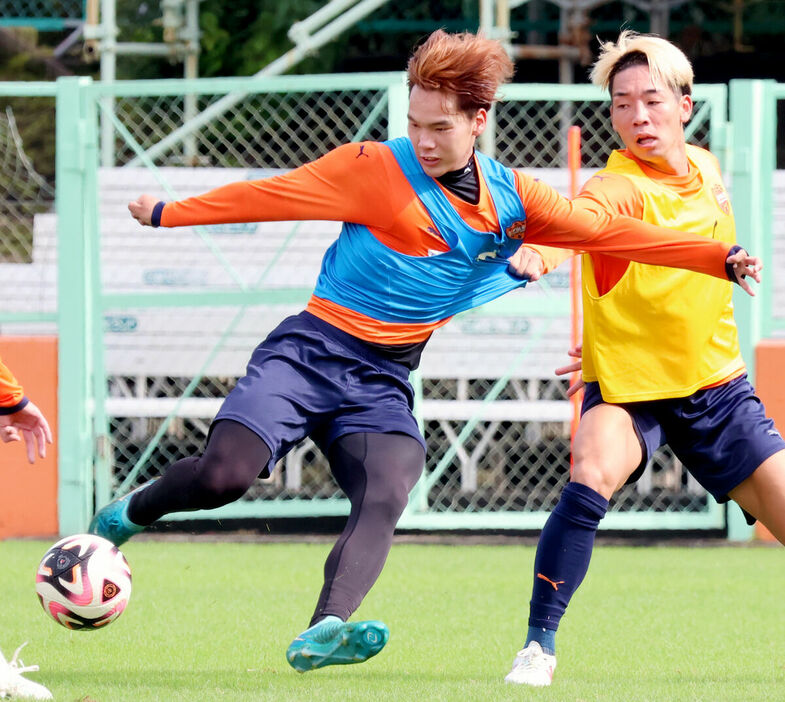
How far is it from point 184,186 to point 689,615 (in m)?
4.28

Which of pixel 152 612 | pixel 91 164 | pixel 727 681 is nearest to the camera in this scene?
pixel 727 681

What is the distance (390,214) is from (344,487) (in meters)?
0.89

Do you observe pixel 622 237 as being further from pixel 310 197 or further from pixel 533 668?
pixel 533 668

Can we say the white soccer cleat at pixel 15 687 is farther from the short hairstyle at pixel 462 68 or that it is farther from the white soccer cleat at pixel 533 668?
the short hairstyle at pixel 462 68

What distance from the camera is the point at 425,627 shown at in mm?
6125

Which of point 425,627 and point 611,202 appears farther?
Answer: point 425,627

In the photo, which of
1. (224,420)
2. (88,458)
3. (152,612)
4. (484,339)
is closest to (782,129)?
(484,339)

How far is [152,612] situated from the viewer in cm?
639

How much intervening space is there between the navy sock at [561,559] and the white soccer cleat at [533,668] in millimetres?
43

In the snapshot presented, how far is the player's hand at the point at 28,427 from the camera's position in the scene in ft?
14.8

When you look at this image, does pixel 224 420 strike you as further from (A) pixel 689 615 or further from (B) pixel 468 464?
(B) pixel 468 464

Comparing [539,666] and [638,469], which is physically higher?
[638,469]

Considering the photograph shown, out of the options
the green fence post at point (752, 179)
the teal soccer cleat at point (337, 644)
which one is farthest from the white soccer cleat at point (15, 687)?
the green fence post at point (752, 179)

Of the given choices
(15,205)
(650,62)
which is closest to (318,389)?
(650,62)
